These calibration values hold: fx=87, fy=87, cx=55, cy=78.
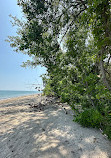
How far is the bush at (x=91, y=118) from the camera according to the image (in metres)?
2.59

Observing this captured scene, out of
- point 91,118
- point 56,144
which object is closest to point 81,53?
point 91,118

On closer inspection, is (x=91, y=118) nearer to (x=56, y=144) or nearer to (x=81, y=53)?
(x=56, y=144)

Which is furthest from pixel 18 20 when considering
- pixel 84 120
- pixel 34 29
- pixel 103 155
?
pixel 103 155

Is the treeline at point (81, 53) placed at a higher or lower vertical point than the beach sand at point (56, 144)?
higher

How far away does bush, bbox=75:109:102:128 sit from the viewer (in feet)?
8.50

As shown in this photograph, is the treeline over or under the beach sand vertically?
over

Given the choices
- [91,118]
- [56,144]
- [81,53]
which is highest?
[81,53]

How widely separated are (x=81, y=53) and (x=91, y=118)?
230 centimetres

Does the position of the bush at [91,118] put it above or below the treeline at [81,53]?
below

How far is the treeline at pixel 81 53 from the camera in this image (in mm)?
1993

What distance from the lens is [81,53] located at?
11.0ft

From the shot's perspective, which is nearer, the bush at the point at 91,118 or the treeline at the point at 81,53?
the treeline at the point at 81,53

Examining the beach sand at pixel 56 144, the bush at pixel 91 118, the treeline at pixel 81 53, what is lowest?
the beach sand at pixel 56 144

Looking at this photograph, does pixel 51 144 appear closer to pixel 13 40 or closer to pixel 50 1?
pixel 50 1
